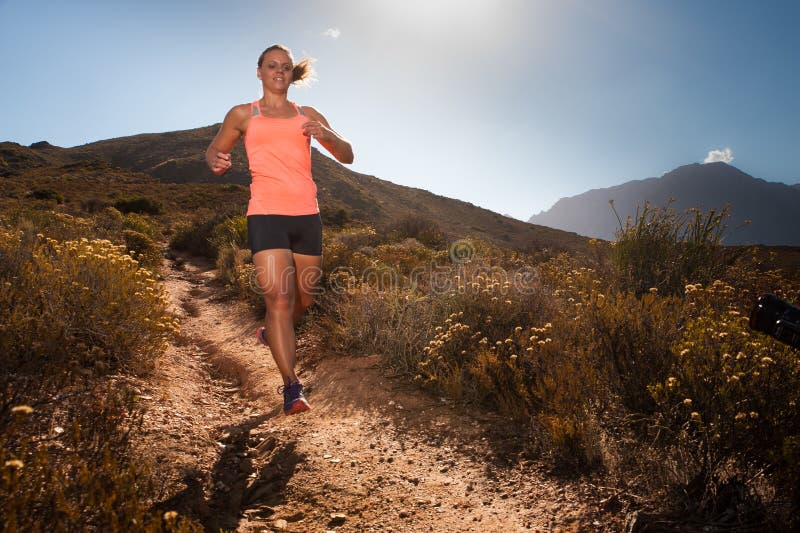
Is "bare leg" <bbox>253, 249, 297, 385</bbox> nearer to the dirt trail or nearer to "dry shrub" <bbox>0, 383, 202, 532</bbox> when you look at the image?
the dirt trail

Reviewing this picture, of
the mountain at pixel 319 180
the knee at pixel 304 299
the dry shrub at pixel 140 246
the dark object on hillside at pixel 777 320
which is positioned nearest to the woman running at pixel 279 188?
the knee at pixel 304 299

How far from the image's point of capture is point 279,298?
309 centimetres

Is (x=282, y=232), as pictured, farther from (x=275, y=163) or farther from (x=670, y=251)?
(x=670, y=251)

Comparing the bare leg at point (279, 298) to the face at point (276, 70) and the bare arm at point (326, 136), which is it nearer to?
the bare arm at point (326, 136)

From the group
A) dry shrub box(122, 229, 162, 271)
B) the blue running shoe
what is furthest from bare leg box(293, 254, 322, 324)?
dry shrub box(122, 229, 162, 271)

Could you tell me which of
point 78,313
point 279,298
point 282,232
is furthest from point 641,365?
point 78,313

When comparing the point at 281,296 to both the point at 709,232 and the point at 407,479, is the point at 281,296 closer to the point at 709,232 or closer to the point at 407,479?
the point at 407,479

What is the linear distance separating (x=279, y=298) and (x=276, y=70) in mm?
1700

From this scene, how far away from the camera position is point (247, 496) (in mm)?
2236

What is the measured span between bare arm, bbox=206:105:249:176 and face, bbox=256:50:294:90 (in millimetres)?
275

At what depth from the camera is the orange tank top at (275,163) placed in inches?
122

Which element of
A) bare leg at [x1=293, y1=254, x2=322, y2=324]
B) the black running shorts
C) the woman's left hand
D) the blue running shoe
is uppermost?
the woman's left hand

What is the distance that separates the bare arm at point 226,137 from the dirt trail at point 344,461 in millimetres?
1694

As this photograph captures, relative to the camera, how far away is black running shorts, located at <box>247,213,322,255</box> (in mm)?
3082
